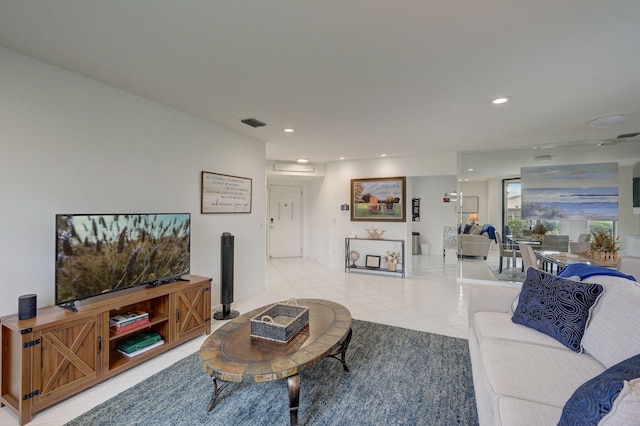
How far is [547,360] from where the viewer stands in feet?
5.22

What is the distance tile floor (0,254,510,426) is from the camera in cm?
207

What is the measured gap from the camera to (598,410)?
0.84 metres

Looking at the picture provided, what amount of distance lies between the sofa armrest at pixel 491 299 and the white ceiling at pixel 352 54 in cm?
178

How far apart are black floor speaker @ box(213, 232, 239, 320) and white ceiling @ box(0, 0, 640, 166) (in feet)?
5.05

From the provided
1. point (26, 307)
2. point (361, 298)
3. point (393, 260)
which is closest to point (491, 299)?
point (361, 298)

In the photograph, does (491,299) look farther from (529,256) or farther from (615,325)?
(529,256)

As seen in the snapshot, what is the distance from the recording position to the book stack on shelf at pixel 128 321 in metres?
2.33

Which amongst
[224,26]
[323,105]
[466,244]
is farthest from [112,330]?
[466,244]

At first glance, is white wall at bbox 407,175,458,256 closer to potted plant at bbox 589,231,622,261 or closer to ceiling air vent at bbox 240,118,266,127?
potted plant at bbox 589,231,622,261

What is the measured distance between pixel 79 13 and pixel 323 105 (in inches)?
77.6

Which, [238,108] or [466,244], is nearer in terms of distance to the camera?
[238,108]

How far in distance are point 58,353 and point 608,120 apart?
573 centimetres

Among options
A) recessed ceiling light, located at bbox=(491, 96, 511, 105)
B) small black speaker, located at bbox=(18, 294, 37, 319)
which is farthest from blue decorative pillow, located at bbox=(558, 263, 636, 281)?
small black speaker, located at bbox=(18, 294, 37, 319)

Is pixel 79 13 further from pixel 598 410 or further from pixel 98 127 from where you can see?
pixel 598 410
